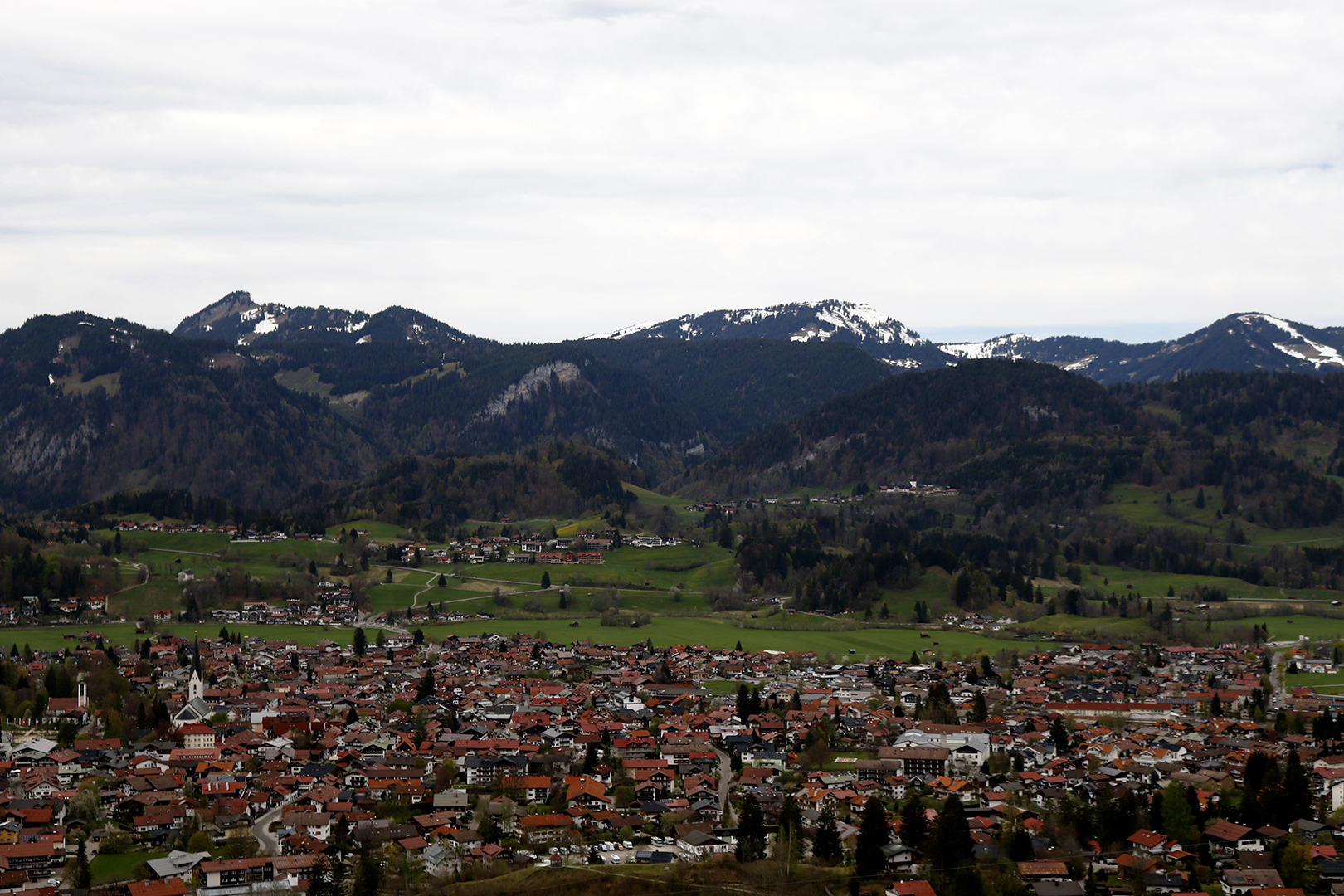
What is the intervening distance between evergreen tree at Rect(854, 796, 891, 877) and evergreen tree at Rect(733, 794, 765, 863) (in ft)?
11.8

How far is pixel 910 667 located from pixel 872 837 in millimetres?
48763

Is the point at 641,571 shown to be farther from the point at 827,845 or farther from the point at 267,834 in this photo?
the point at 827,845

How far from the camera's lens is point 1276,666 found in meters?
102

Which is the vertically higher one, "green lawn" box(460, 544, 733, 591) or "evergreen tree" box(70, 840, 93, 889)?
"green lawn" box(460, 544, 733, 591)

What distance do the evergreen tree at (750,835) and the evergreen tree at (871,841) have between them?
3.59 metres

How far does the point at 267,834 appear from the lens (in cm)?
5934

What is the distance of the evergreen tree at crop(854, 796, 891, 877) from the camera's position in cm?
5378

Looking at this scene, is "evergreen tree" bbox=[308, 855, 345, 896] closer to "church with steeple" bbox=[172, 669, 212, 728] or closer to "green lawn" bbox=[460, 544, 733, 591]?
"church with steeple" bbox=[172, 669, 212, 728]

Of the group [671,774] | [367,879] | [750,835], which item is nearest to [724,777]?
[671,774]

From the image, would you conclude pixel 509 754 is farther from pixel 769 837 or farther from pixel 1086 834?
pixel 1086 834

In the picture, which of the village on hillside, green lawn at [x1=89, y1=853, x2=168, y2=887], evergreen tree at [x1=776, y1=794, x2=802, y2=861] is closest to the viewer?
green lawn at [x1=89, y1=853, x2=168, y2=887]

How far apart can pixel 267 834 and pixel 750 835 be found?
19387 millimetres

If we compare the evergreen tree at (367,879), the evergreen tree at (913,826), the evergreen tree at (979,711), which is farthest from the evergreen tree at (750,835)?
the evergreen tree at (979,711)

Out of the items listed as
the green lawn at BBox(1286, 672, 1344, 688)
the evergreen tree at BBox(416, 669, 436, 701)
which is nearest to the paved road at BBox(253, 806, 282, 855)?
the evergreen tree at BBox(416, 669, 436, 701)
